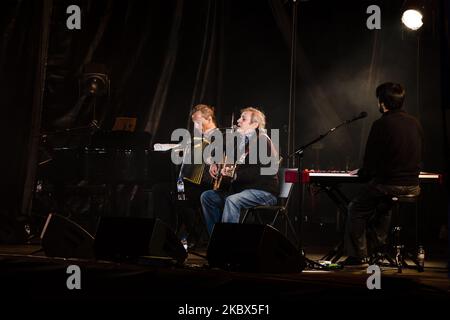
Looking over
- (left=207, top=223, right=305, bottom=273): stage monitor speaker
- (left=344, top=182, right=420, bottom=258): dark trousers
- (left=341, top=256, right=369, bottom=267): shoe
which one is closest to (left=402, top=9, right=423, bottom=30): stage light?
(left=344, top=182, right=420, bottom=258): dark trousers

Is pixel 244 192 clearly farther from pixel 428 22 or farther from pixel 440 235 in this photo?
pixel 428 22

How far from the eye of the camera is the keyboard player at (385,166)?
17.6ft

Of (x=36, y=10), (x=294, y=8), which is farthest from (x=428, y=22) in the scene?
(x=36, y=10)

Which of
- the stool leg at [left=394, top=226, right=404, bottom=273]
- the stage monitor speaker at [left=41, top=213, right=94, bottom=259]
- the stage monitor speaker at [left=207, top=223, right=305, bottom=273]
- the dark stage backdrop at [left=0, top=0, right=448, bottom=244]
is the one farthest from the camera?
the dark stage backdrop at [left=0, top=0, right=448, bottom=244]

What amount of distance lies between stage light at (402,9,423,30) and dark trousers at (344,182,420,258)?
227 centimetres

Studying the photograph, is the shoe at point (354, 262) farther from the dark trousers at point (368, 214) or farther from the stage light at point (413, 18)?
the stage light at point (413, 18)

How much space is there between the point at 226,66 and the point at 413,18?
281 centimetres

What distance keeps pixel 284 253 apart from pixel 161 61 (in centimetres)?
530

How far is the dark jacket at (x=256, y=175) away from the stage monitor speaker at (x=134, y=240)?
2647mm

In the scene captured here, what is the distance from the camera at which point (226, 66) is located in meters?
8.77

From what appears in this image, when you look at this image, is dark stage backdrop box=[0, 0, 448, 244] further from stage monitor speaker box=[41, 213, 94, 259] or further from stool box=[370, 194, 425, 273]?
stage monitor speaker box=[41, 213, 94, 259]

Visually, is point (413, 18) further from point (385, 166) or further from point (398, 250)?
point (398, 250)

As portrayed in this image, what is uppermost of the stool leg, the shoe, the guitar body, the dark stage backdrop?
the dark stage backdrop

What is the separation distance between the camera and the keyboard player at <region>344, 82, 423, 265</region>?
17.6ft
